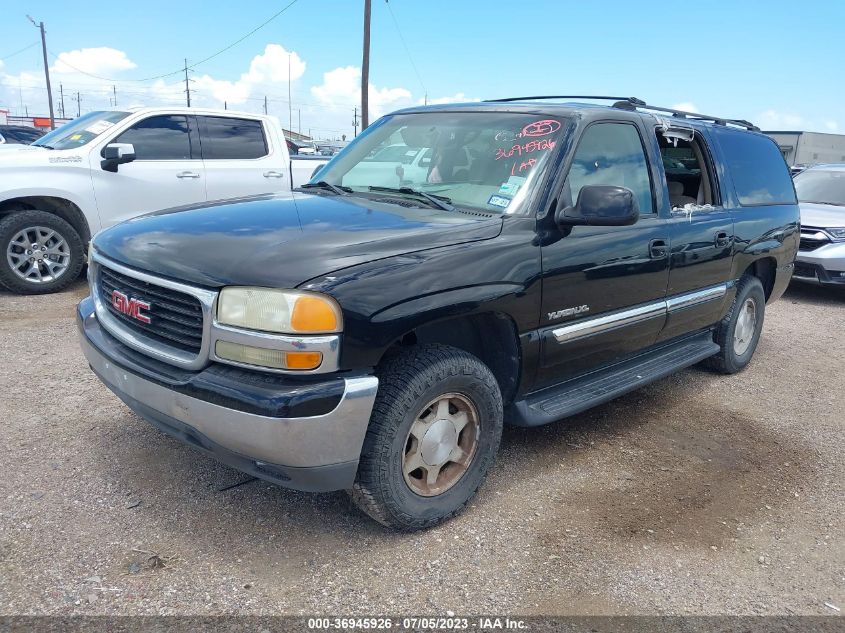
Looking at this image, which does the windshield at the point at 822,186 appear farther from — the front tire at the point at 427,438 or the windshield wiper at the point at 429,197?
the front tire at the point at 427,438

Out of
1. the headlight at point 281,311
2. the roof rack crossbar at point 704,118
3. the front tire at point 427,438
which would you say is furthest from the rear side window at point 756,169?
the headlight at point 281,311

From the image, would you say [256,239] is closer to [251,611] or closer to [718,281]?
[251,611]

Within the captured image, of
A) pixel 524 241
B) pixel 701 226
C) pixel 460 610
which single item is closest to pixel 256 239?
pixel 524 241

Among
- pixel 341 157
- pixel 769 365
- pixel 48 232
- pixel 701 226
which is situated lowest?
pixel 769 365

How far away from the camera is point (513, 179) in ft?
11.0

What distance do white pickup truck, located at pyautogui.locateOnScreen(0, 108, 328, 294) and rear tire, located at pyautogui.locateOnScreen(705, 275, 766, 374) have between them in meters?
4.50

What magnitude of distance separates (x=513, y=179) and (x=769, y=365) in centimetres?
368

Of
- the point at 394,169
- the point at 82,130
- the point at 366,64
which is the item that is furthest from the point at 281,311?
the point at 366,64

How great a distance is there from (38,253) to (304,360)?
5.47 meters

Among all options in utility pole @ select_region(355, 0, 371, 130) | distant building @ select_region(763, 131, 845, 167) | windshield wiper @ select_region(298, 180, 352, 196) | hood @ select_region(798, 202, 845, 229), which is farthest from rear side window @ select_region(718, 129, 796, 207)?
distant building @ select_region(763, 131, 845, 167)

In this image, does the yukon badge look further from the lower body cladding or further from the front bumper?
the front bumper

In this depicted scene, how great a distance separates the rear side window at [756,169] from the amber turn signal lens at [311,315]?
11.8 feet

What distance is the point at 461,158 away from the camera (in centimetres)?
357

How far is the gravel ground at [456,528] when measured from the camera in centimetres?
253
